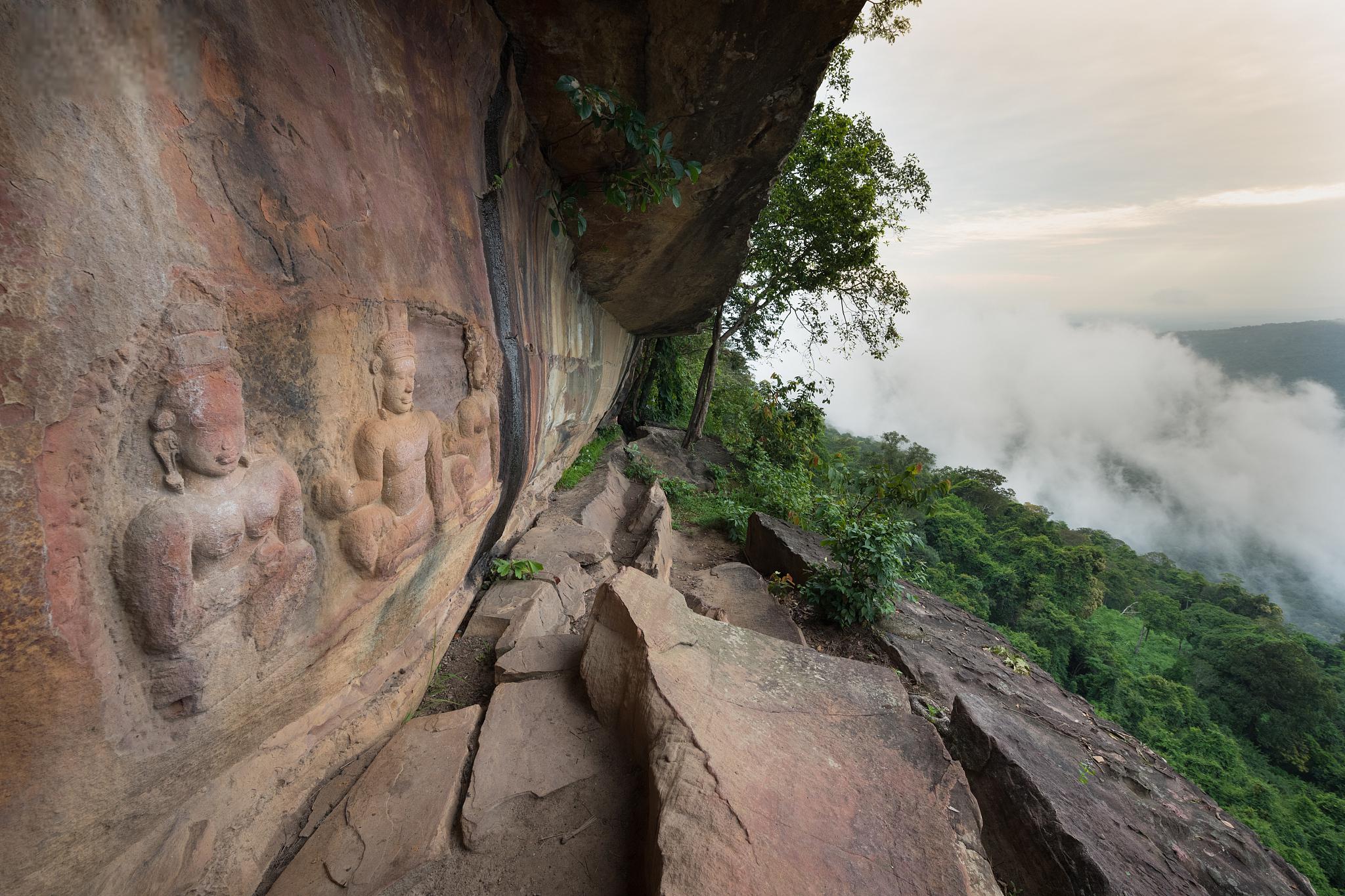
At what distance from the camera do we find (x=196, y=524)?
1280 millimetres

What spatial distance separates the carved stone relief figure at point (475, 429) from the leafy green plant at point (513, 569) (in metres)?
1.04

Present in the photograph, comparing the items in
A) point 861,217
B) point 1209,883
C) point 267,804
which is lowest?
point 1209,883

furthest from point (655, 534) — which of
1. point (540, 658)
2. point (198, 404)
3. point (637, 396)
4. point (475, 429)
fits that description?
point (637, 396)

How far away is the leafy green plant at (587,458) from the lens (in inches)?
269

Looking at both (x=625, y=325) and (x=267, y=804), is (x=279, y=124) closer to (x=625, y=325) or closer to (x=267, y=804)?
(x=267, y=804)

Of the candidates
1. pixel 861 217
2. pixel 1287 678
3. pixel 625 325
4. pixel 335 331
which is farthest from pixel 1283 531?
pixel 335 331

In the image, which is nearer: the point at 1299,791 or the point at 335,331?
the point at 335,331

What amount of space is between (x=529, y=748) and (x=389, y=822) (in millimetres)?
→ 585

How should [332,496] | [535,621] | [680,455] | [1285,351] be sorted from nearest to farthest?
[332,496] → [535,621] → [680,455] → [1285,351]

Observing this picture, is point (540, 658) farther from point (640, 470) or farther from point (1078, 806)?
point (640, 470)

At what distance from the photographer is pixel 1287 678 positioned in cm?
1194

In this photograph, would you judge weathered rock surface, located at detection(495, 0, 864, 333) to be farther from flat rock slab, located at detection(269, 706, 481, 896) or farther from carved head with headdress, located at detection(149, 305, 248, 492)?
flat rock slab, located at detection(269, 706, 481, 896)

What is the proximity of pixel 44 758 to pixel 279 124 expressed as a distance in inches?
65.3

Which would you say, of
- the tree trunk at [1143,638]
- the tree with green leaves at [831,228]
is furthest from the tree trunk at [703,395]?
the tree trunk at [1143,638]
